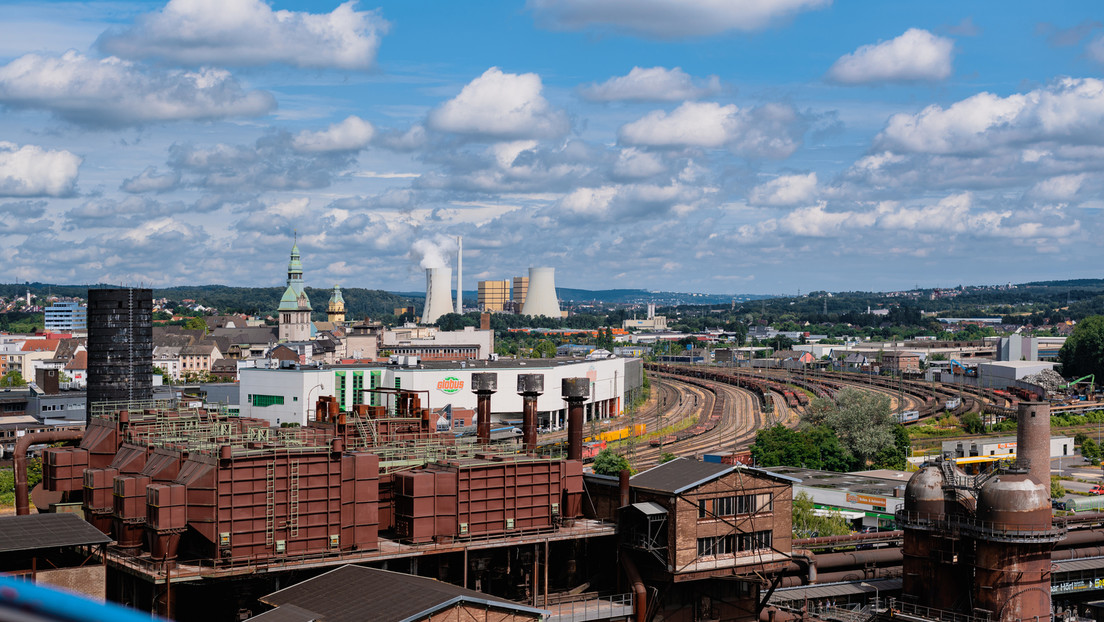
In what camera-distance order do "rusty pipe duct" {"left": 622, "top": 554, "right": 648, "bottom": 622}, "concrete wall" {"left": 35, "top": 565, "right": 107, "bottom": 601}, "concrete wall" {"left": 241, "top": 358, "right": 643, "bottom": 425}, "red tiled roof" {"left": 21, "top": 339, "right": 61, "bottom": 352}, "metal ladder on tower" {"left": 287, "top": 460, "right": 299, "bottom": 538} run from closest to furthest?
"concrete wall" {"left": 35, "top": 565, "right": 107, "bottom": 601}, "metal ladder on tower" {"left": 287, "top": 460, "right": 299, "bottom": 538}, "rusty pipe duct" {"left": 622, "top": 554, "right": 648, "bottom": 622}, "concrete wall" {"left": 241, "top": 358, "right": 643, "bottom": 425}, "red tiled roof" {"left": 21, "top": 339, "right": 61, "bottom": 352}

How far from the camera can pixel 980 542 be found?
147 feet

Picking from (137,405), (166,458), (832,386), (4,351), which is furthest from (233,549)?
(4,351)

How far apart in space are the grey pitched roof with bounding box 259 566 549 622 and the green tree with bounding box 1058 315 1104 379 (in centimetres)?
15166

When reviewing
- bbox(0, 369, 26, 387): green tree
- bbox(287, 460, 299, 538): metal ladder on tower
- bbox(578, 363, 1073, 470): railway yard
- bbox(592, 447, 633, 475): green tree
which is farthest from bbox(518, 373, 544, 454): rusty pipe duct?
bbox(0, 369, 26, 387): green tree

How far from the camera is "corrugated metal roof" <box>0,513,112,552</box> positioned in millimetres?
34094

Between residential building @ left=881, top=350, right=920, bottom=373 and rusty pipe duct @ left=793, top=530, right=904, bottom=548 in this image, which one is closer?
rusty pipe duct @ left=793, top=530, right=904, bottom=548

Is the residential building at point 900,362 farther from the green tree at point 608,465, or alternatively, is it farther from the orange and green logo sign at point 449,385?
the green tree at point 608,465

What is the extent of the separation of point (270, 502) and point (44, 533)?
277 inches

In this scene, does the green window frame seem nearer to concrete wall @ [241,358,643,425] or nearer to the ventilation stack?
concrete wall @ [241,358,643,425]

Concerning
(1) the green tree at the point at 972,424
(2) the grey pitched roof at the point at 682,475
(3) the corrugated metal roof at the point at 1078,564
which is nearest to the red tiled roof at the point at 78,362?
(1) the green tree at the point at 972,424

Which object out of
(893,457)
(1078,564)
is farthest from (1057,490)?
(1078,564)

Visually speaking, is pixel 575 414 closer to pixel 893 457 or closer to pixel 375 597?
pixel 375 597

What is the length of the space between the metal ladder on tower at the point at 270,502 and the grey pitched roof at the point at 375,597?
205cm

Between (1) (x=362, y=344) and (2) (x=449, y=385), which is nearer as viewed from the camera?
(2) (x=449, y=385)
